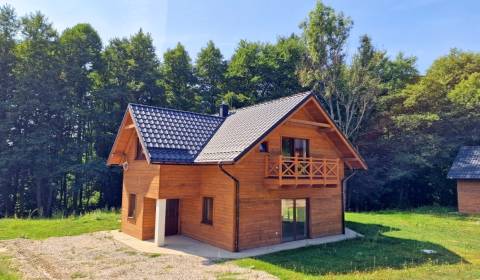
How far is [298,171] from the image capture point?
39.7ft

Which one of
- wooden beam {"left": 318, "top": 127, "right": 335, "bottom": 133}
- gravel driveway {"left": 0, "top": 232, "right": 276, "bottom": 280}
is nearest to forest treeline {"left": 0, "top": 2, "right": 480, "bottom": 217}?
wooden beam {"left": 318, "top": 127, "right": 335, "bottom": 133}

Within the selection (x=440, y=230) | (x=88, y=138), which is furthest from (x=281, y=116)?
(x=88, y=138)

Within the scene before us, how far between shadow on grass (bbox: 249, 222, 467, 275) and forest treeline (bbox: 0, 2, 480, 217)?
1584cm

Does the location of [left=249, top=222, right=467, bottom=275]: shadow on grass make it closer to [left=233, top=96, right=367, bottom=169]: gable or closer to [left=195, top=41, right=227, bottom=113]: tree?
[left=233, top=96, right=367, bottom=169]: gable

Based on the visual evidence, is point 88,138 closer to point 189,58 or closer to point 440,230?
point 189,58

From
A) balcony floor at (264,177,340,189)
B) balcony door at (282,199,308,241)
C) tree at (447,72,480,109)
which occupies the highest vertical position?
tree at (447,72,480,109)

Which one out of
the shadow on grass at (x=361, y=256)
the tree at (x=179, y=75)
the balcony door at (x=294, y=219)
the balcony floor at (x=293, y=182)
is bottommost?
the shadow on grass at (x=361, y=256)

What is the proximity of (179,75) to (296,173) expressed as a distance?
77.1 feet

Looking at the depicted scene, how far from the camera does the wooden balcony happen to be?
11.4m

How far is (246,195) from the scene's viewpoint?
1122 cm

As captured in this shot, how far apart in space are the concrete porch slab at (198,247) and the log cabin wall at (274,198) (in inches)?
18.6

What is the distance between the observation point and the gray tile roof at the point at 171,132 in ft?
37.4

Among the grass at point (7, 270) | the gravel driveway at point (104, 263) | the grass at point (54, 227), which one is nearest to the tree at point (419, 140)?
the grass at point (54, 227)

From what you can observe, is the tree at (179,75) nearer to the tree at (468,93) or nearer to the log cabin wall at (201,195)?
the log cabin wall at (201,195)
